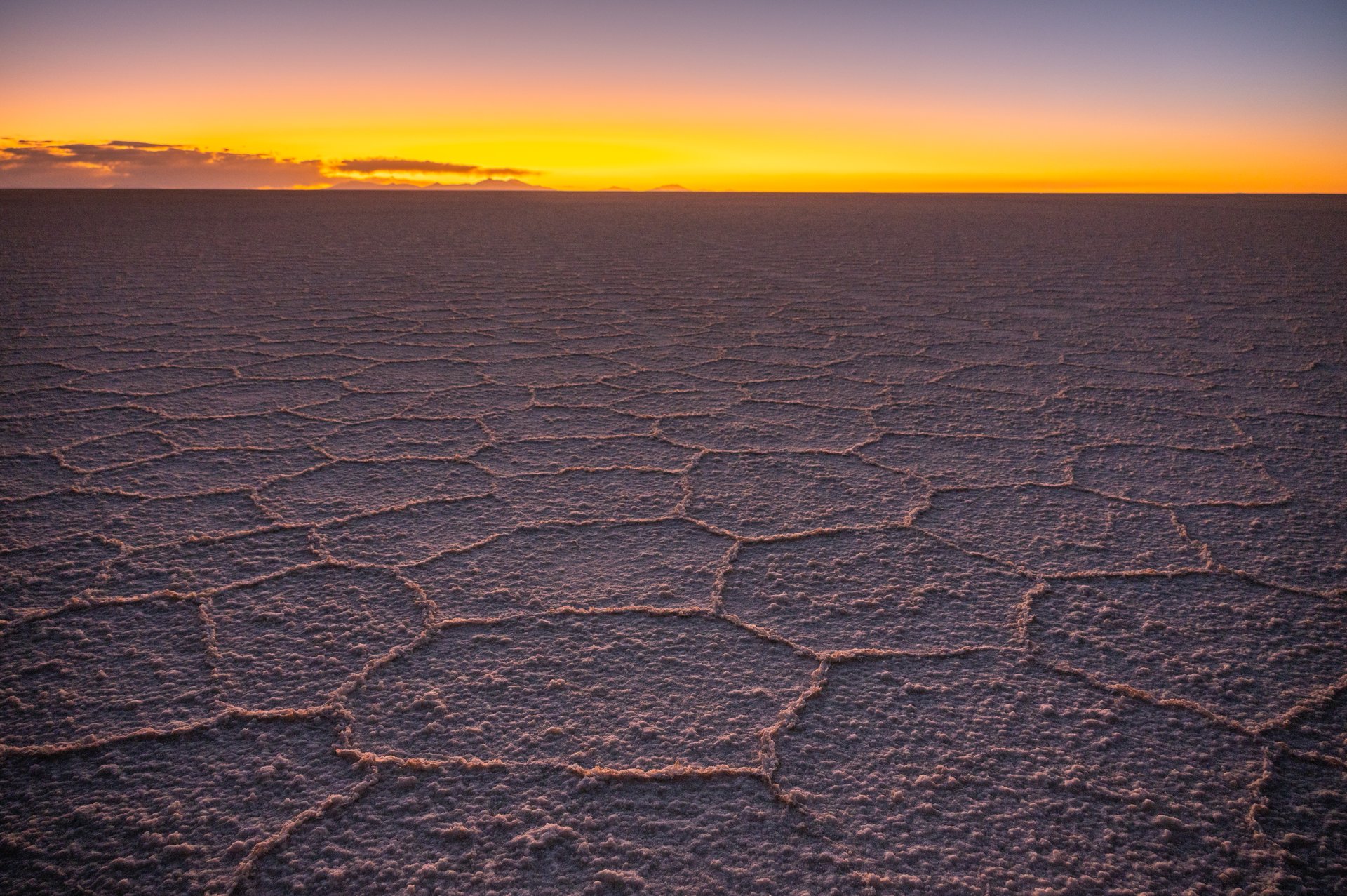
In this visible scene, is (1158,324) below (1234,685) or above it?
above


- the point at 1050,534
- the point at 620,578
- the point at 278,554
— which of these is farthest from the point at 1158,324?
the point at 278,554

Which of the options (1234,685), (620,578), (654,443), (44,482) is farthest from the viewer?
(654,443)

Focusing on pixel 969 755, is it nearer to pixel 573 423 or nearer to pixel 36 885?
pixel 36 885

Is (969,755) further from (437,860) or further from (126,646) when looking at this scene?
(126,646)

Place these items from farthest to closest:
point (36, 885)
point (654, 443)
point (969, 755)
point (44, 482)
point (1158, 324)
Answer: point (1158, 324), point (654, 443), point (44, 482), point (969, 755), point (36, 885)

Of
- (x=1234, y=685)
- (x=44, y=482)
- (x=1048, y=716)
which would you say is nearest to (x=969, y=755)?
(x=1048, y=716)

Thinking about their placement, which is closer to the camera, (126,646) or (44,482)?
(126,646)
